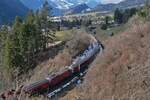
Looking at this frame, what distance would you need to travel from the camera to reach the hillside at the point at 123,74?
100ft

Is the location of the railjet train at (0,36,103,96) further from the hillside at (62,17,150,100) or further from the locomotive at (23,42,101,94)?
the hillside at (62,17,150,100)

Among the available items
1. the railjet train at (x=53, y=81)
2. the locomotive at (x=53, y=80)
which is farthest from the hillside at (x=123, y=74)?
the locomotive at (x=53, y=80)

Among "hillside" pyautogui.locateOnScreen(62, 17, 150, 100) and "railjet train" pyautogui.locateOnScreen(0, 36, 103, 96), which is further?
"railjet train" pyautogui.locateOnScreen(0, 36, 103, 96)

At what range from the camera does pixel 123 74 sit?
34.9 metres

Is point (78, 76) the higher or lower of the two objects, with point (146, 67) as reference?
lower

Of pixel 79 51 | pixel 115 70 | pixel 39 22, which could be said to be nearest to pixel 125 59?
pixel 115 70

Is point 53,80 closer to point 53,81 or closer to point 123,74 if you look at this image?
point 53,81

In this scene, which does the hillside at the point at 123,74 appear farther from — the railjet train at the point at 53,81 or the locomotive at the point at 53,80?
the locomotive at the point at 53,80

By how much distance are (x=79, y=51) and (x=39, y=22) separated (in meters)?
20.3

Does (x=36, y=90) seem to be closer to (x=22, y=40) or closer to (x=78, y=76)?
(x=78, y=76)

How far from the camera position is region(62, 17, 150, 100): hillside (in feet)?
100

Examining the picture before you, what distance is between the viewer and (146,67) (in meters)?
33.2

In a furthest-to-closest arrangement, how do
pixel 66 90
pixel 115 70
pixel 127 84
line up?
1. pixel 66 90
2. pixel 115 70
3. pixel 127 84

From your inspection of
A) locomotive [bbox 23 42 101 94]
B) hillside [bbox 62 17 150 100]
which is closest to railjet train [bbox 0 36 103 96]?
locomotive [bbox 23 42 101 94]
